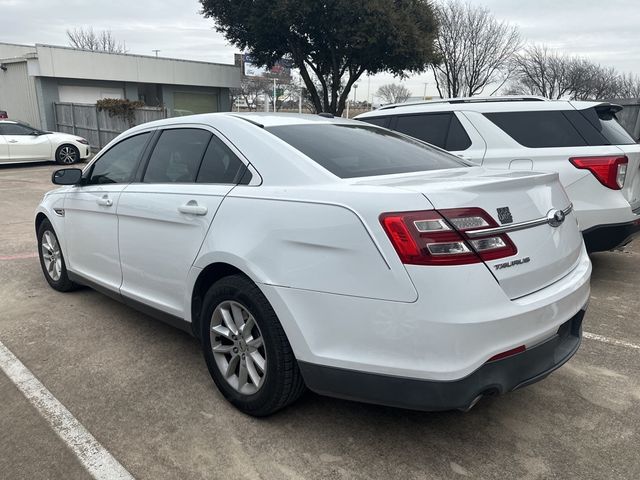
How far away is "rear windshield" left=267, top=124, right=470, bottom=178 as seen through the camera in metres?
2.71

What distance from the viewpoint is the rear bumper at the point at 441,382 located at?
2.08 meters

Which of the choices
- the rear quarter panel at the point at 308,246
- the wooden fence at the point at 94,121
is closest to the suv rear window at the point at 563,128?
the rear quarter panel at the point at 308,246

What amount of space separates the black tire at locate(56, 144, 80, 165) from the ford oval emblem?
16.2 m

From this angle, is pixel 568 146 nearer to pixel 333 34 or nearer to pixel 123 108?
pixel 123 108

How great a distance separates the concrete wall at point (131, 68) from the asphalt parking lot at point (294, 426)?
67.4 feet

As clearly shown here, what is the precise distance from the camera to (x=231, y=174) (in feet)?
9.48

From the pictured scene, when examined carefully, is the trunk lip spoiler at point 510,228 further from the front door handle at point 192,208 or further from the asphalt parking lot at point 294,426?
the front door handle at point 192,208

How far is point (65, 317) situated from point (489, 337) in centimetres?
343

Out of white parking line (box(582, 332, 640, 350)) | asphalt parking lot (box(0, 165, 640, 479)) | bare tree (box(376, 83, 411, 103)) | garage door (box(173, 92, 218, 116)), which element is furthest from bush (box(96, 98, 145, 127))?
bare tree (box(376, 83, 411, 103))

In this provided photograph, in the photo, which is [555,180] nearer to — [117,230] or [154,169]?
[154,169]

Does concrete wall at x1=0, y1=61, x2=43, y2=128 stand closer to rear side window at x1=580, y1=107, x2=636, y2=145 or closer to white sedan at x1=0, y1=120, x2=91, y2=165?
white sedan at x1=0, y1=120, x2=91, y2=165

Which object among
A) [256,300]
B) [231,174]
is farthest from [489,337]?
[231,174]

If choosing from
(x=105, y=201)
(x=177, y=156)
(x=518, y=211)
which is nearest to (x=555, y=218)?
(x=518, y=211)

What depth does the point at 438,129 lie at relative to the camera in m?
5.68
